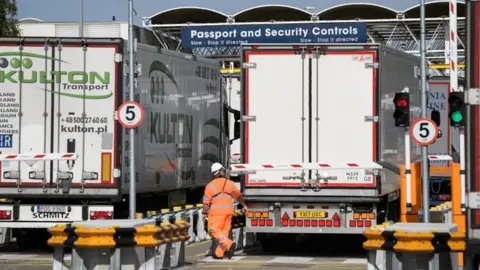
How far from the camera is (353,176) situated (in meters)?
20.2

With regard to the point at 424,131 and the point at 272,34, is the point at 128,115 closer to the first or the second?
the point at 424,131

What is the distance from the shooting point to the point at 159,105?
76.6 feet

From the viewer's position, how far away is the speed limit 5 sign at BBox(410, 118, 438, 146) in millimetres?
20109

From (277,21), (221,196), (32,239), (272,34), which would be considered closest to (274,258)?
(221,196)

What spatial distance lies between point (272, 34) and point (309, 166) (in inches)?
1692

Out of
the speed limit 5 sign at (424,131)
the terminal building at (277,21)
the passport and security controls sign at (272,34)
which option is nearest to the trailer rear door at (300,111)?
the speed limit 5 sign at (424,131)

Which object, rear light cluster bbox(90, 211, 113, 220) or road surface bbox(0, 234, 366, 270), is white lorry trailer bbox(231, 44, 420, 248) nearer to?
road surface bbox(0, 234, 366, 270)

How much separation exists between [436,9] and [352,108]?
44.9 m

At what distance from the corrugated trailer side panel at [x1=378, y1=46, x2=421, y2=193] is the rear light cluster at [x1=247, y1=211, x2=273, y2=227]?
2.00 meters

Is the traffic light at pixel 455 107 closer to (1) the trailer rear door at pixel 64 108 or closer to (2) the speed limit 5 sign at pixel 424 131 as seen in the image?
(2) the speed limit 5 sign at pixel 424 131

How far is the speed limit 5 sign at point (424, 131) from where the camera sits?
20109mm

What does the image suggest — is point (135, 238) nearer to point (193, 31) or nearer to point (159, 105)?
point (159, 105)

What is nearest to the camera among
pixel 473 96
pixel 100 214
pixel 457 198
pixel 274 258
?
pixel 473 96

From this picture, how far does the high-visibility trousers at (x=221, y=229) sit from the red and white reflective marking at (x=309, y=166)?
0.85 metres
